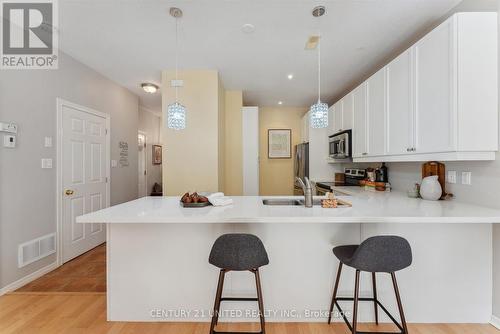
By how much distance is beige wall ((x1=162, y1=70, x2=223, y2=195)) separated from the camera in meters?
3.34

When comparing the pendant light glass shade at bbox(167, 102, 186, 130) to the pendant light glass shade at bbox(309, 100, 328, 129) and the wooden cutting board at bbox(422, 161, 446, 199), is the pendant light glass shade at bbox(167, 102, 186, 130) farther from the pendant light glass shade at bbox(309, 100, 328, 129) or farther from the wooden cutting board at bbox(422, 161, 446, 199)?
the wooden cutting board at bbox(422, 161, 446, 199)

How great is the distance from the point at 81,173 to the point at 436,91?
4.12m

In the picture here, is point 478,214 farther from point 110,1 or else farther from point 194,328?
point 110,1

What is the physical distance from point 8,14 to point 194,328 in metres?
3.32

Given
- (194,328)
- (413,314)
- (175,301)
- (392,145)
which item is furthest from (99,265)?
(392,145)

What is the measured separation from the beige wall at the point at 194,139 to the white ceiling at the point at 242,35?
0.23 meters

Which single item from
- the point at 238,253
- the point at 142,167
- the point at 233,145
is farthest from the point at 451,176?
the point at 142,167

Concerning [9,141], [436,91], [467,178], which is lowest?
[467,178]

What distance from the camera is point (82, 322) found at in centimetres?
187

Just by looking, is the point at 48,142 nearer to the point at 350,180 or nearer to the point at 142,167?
the point at 142,167

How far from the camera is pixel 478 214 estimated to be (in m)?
1.52

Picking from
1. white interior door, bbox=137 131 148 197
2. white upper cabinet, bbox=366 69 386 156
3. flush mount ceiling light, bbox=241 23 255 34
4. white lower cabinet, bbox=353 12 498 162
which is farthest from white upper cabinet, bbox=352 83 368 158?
white interior door, bbox=137 131 148 197

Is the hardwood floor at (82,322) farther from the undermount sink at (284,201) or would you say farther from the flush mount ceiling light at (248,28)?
the flush mount ceiling light at (248,28)

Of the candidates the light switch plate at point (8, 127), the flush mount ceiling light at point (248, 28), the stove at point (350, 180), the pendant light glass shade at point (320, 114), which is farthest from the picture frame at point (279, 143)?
the light switch plate at point (8, 127)
